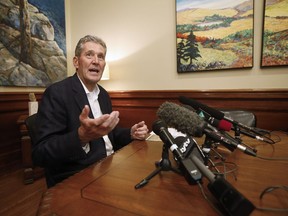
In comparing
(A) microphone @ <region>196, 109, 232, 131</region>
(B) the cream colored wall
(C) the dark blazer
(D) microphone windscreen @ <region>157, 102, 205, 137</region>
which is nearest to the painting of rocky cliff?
(B) the cream colored wall

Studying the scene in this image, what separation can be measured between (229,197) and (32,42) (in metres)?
2.96

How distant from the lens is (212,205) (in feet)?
1.75

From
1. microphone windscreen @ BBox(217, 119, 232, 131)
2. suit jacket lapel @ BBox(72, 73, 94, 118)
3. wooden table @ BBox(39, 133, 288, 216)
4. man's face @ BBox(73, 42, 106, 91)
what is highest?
man's face @ BBox(73, 42, 106, 91)

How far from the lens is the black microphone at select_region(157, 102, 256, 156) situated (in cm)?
69

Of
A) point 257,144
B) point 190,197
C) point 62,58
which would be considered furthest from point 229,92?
point 62,58

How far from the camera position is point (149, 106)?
2771 mm

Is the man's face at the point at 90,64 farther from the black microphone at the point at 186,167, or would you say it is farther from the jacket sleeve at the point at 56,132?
the black microphone at the point at 186,167

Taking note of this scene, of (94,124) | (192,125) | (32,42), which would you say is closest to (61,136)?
(94,124)

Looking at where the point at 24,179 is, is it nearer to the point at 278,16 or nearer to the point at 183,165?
the point at 183,165

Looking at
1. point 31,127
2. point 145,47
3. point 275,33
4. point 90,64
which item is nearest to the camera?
point 31,127

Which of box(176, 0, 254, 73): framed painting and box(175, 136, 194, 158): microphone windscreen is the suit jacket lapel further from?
box(176, 0, 254, 73): framed painting

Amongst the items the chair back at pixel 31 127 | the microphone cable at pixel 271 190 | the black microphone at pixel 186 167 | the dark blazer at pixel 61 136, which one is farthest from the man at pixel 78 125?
the microphone cable at pixel 271 190

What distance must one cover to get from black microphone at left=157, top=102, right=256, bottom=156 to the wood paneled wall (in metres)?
1.63

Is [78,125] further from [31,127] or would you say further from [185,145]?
[185,145]
